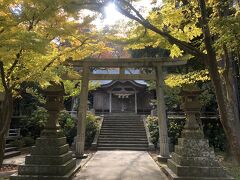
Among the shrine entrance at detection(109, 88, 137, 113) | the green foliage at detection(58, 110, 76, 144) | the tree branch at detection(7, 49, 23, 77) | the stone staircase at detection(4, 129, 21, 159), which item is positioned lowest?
the stone staircase at detection(4, 129, 21, 159)

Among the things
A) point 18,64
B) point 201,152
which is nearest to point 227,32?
point 201,152

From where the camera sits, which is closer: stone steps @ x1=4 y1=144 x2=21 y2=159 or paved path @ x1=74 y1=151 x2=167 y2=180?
paved path @ x1=74 y1=151 x2=167 y2=180

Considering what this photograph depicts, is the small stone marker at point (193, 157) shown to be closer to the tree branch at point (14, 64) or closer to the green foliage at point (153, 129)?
the tree branch at point (14, 64)

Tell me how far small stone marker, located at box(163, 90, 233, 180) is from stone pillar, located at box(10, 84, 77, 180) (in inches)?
145

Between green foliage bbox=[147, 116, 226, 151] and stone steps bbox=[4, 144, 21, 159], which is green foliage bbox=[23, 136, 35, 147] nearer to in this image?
stone steps bbox=[4, 144, 21, 159]

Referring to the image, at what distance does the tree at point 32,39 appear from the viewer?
7328 mm

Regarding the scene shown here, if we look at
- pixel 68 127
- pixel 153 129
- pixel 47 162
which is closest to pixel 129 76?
pixel 153 129

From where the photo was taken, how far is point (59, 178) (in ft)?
28.7

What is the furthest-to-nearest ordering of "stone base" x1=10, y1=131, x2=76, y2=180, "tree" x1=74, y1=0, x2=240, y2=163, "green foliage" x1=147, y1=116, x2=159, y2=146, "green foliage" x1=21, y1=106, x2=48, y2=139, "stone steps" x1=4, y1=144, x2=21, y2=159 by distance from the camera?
"green foliage" x1=21, y1=106, x2=48, y2=139 → "green foliage" x1=147, y1=116, x2=159, y2=146 → "stone steps" x1=4, y1=144, x2=21, y2=159 → "stone base" x1=10, y1=131, x2=76, y2=180 → "tree" x1=74, y1=0, x2=240, y2=163

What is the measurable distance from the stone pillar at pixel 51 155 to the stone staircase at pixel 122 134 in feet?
32.9

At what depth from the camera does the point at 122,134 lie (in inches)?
889

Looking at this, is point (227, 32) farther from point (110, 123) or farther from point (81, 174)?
point (110, 123)

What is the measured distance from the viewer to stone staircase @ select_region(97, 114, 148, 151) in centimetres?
2022

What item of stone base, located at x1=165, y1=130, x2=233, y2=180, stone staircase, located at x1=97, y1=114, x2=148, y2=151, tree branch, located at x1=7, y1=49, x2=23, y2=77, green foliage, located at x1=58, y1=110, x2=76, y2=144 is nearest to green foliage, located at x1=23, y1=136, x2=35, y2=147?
green foliage, located at x1=58, y1=110, x2=76, y2=144
